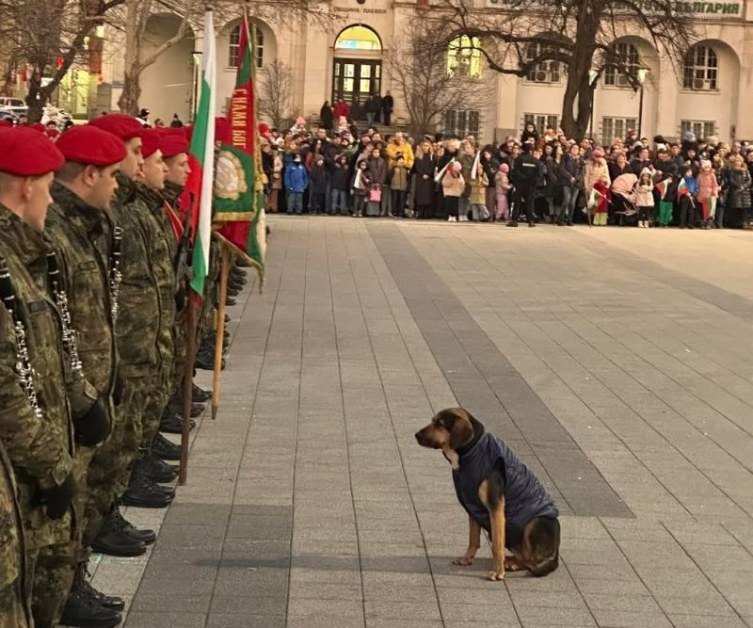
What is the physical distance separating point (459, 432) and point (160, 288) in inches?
83.6

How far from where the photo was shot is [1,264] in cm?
405

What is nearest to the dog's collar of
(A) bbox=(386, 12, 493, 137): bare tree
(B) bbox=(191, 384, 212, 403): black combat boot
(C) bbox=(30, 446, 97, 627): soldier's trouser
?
(C) bbox=(30, 446, 97, 627): soldier's trouser

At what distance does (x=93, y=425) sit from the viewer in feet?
16.3

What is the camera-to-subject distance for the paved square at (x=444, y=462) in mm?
6223

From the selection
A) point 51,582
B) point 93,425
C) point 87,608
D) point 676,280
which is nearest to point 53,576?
point 51,582

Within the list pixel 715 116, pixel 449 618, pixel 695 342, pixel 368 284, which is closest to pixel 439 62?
pixel 715 116

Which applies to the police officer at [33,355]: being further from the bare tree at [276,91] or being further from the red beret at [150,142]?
the bare tree at [276,91]

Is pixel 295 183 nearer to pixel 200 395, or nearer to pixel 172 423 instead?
pixel 200 395

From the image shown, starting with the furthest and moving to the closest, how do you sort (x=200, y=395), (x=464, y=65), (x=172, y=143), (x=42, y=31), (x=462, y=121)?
1. (x=462, y=121)
2. (x=464, y=65)
3. (x=42, y=31)
4. (x=200, y=395)
5. (x=172, y=143)

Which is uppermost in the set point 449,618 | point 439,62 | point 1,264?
point 439,62

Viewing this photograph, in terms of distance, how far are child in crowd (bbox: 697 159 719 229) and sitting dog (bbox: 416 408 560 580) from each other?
2663 cm

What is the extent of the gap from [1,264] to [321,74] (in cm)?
6376

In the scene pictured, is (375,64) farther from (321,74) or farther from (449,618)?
(449,618)

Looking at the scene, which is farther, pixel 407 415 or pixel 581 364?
pixel 581 364
